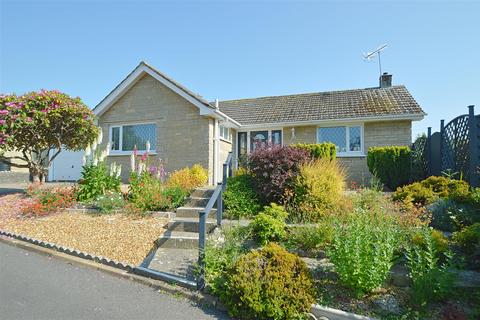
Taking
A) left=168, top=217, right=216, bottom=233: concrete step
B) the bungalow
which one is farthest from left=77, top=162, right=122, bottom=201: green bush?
the bungalow

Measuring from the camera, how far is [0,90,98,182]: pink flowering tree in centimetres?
923

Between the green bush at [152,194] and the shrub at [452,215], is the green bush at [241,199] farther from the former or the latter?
the shrub at [452,215]

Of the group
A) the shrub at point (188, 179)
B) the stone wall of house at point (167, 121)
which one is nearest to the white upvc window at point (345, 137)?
the stone wall of house at point (167, 121)

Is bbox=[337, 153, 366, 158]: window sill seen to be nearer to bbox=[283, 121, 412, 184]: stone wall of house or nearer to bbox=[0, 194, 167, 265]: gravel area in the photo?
bbox=[283, 121, 412, 184]: stone wall of house

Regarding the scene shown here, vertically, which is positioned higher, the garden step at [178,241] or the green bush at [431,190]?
the green bush at [431,190]

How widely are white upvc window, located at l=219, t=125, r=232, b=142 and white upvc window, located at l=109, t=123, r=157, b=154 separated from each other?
2914mm

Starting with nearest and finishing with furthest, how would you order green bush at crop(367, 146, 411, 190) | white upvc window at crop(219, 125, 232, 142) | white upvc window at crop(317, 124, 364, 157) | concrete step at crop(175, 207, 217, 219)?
concrete step at crop(175, 207, 217, 219) → green bush at crop(367, 146, 411, 190) → white upvc window at crop(219, 125, 232, 142) → white upvc window at crop(317, 124, 364, 157)

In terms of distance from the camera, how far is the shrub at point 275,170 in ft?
21.1

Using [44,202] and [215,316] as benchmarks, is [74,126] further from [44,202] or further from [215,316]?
[215,316]

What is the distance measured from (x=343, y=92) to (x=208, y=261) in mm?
14470

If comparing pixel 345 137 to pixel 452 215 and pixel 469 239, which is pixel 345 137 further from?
pixel 469 239

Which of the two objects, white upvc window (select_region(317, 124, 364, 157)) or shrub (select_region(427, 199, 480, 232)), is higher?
white upvc window (select_region(317, 124, 364, 157))

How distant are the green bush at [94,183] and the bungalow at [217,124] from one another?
13.1 ft

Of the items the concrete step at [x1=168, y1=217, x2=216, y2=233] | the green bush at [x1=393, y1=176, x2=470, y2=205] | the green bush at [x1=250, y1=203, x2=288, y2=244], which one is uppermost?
the green bush at [x1=393, y1=176, x2=470, y2=205]
